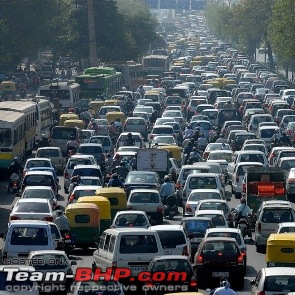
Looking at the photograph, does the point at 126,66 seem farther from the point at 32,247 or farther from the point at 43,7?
the point at 32,247

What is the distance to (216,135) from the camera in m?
66.8

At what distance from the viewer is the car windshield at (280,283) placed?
27297 mm

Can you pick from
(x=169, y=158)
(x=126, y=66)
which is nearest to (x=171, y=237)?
(x=169, y=158)

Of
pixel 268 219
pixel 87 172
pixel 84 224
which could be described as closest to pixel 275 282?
pixel 268 219

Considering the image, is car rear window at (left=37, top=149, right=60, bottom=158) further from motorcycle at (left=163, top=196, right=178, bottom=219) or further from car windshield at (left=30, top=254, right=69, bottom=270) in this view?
car windshield at (left=30, top=254, right=69, bottom=270)

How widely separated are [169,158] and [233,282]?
72.0 ft

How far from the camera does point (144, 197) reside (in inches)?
1741

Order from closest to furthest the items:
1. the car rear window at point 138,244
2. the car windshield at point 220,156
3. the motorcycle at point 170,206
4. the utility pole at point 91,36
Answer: the car rear window at point 138,244, the motorcycle at point 170,206, the car windshield at point 220,156, the utility pole at point 91,36

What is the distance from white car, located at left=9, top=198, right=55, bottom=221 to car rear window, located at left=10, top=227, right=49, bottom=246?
4852mm

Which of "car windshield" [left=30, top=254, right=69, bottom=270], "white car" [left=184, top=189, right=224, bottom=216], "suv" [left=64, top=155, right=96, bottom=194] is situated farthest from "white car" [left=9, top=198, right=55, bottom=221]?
"suv" [left=64, top=155, right=96, bottom=194]

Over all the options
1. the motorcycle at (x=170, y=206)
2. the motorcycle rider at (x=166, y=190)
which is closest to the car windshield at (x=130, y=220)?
the motorcycle at (x=170, y=206)

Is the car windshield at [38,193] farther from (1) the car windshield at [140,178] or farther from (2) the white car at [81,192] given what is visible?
(1) the car windshield at [140,178]

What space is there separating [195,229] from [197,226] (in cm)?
10

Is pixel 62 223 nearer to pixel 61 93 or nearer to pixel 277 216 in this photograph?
pixel 277 216
